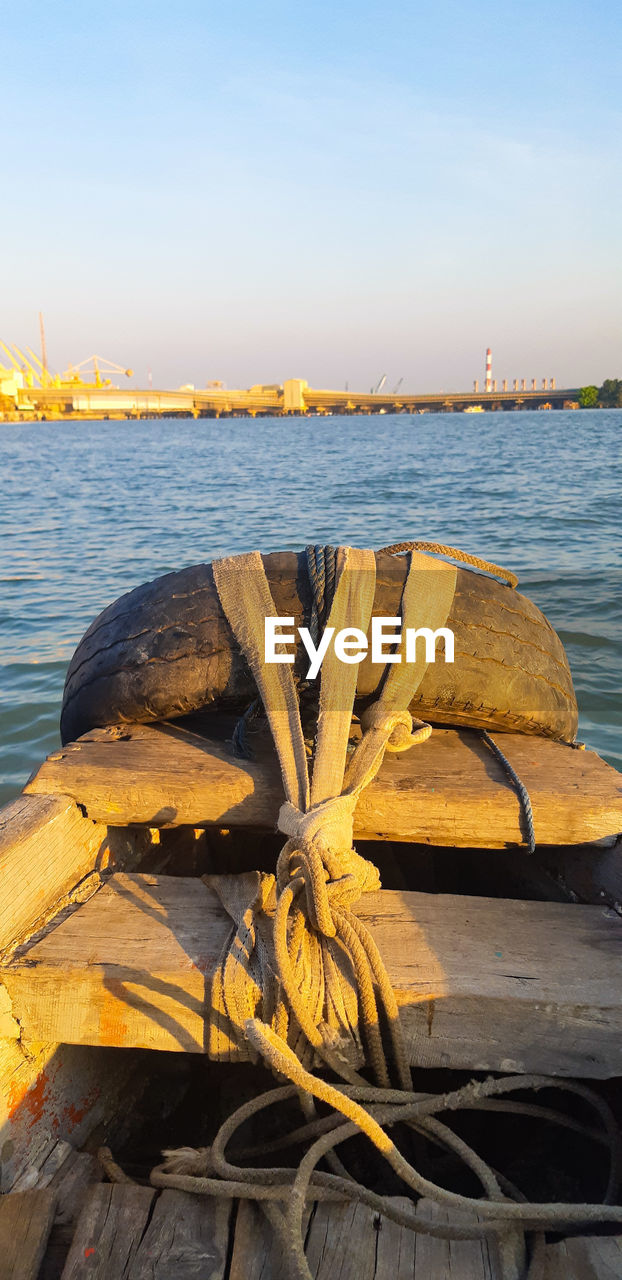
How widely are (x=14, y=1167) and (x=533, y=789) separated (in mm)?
Result: 1363

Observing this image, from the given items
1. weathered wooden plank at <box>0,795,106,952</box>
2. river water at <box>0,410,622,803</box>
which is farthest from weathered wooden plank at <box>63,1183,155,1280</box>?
river water at <box>0,410,622,803</box>

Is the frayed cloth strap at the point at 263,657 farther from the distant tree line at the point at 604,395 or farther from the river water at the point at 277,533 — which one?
the distant tree line at the point at 604,395

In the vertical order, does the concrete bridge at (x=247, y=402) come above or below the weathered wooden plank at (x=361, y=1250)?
above

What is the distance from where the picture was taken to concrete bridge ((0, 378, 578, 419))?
11281 cm

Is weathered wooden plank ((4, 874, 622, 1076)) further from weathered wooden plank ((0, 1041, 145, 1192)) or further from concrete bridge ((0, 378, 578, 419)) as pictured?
concrete bridge ((0, 378, 578, 419))

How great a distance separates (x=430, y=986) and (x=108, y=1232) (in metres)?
0.68

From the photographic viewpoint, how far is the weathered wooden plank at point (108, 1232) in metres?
1.21

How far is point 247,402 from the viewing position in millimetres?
123188

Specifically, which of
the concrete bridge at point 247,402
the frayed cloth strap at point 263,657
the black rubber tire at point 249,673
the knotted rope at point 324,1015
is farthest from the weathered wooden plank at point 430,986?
the concrete bridge at point 247,402

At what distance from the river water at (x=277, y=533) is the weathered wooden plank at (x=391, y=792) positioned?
245 centimetres

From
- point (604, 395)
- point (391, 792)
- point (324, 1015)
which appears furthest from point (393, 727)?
point (604, 395)

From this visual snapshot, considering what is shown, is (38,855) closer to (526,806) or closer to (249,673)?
(249,673)

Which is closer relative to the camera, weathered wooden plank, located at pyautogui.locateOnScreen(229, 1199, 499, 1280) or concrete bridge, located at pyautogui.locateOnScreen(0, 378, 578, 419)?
weathered wooden plank, located at pyautogui.locateOnScreen(229, 1199, 499, 1280)

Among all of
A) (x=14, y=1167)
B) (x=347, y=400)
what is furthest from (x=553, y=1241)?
(x=347, y=400)
